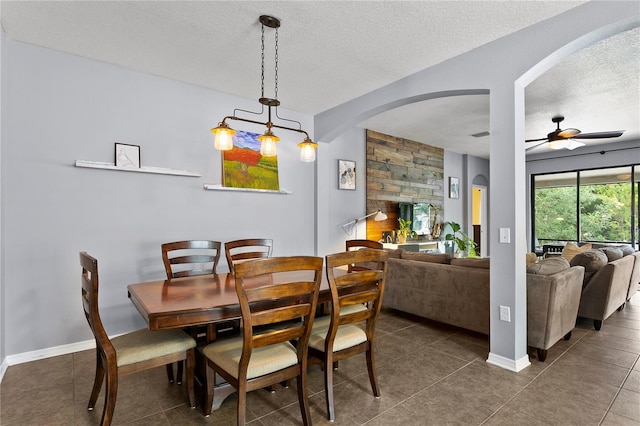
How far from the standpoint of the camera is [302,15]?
2463mm

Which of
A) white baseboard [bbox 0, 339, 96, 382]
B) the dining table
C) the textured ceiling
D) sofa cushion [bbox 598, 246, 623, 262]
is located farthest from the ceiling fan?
white baseboard [bbox 0, 339, 96, 382]

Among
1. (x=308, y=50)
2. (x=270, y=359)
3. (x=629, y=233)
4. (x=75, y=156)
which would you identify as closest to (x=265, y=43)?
(x=308, y=50)

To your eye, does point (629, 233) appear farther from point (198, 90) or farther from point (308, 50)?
point (198, 90)

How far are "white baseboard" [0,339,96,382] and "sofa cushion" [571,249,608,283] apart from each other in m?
5.03

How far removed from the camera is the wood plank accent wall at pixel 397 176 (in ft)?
19.0

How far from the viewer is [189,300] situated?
1.92 m

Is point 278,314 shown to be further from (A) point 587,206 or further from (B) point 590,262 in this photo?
(A) point 587,206

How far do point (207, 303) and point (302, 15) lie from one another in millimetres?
2140

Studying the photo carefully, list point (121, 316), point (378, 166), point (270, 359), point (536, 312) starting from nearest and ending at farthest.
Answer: point (270, 359) < point (536, 312) < point (121, 316) < point (378, 166)

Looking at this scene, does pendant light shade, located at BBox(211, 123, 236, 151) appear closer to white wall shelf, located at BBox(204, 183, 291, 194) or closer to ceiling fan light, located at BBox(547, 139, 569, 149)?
white wall shelf, located at BBox(204, 183, 291, 194)

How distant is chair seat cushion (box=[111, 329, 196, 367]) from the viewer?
1.84 meters

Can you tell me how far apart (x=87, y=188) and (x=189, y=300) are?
1986 millimetres

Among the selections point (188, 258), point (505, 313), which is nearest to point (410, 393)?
point (505, 313)

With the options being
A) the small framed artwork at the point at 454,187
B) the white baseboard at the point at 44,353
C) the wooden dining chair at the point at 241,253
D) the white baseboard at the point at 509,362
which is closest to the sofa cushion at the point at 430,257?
the white baseboard at the point at 509,362
